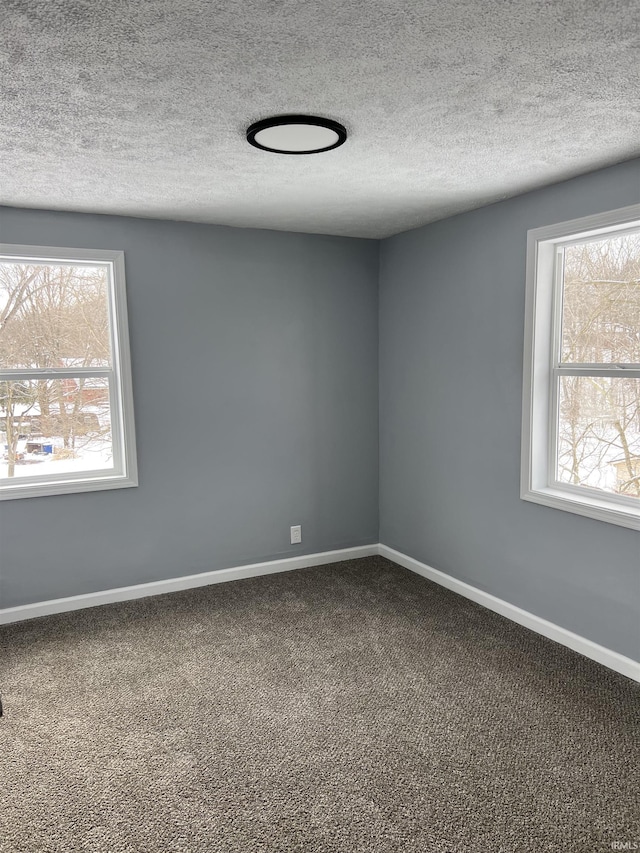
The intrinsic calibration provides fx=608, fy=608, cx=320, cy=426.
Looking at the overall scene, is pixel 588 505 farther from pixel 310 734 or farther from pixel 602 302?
pixel 310 734

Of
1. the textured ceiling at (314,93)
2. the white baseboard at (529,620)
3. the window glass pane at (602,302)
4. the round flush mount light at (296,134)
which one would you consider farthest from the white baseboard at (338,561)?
the round flush mount light at (296,134)

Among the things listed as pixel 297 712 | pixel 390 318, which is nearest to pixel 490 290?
pixel 390 318

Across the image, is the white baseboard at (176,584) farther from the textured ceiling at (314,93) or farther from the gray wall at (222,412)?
the textured ceiling at (314,93)

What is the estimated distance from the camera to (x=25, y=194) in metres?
3.13

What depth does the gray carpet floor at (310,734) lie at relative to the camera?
1981 mm

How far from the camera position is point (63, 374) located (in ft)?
12.0

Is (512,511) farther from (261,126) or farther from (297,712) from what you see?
(261,126)

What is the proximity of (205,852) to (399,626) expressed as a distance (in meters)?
1.77

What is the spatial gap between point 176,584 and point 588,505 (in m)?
2.58

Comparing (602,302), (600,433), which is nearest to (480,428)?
(600,433)

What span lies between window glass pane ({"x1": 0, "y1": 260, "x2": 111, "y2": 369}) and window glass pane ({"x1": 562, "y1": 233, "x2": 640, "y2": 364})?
106 inches

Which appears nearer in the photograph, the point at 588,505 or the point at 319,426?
the point at 588,505

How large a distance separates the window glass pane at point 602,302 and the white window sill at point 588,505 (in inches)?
27.5

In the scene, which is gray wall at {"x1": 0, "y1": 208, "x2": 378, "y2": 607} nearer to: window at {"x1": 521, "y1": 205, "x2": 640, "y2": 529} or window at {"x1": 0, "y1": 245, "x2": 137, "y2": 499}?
window at {"x1": 0, "y1": 245, "x2": 137, "y2": 499}
